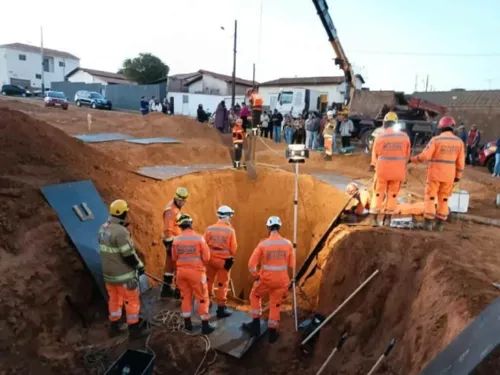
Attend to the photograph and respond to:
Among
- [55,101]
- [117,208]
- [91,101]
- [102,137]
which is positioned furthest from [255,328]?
[91,101]

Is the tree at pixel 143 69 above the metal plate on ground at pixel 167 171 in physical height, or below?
above

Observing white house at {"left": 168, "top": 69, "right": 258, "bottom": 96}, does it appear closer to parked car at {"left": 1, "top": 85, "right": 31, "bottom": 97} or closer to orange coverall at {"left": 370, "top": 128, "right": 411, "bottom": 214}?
parked car at {"left": 1, "top": 85, "right": 31, "bottom": 97}

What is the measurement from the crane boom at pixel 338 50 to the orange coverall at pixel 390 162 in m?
Answer: 11.5

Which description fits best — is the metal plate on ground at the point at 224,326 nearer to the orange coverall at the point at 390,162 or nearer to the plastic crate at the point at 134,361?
the plastic crate at the point at 134,361

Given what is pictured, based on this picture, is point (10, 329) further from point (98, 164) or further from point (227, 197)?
point (227, 197)

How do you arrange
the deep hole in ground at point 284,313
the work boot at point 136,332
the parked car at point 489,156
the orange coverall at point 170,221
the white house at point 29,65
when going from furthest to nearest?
the white house at point 29,65 → the parked car at point 489,156 → the orange coverall at point 170,221 → the work boot at point 136,332 → the deep hole in ground at point 284,313

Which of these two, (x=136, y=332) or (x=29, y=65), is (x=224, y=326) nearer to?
(x=136, y=332)

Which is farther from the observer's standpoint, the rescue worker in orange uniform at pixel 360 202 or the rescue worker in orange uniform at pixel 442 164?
the rescue worker in orange uniform at pixel 360 202

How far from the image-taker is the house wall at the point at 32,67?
57.0 m

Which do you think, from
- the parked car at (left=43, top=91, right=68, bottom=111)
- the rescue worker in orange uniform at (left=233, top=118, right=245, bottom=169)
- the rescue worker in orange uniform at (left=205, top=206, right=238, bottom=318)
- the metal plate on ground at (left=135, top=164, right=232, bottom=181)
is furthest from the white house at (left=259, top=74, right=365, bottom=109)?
the rescue worker in orange uniform at (left=205, top=206, right=238, bottom=318)

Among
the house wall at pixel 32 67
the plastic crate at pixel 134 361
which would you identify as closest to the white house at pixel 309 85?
the house wall at pixel 32 67

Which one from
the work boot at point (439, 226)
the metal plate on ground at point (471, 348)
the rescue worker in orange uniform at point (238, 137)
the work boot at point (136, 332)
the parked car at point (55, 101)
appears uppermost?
the parked car at point (55, 101)

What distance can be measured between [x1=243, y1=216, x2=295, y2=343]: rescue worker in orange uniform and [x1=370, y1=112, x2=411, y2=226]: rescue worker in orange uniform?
2.14 metres

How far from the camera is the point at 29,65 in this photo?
5959 centimetres
